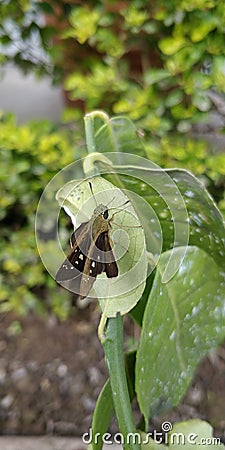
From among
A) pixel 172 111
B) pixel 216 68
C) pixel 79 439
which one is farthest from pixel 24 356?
pixel 216 68

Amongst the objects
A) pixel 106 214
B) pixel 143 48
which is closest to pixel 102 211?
pixel 106 214

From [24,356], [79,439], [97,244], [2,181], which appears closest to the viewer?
[97,244]

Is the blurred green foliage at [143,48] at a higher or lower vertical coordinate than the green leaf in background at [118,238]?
higher

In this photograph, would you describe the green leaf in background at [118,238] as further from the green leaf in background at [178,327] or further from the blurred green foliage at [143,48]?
the blurred green foliage at [143,48]

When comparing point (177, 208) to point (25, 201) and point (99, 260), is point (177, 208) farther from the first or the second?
point (25, 201)

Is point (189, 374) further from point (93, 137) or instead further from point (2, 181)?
point (2, 181)

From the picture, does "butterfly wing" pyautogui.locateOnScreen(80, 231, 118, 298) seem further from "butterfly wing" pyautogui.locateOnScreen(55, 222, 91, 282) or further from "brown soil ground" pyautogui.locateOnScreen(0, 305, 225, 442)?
"brown soil ground" pyautogui.locateOnScreen(0, 305, 225, 442)

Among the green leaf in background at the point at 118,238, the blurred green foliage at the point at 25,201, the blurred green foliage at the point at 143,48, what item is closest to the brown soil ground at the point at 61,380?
the blurred green foliage at the point at 25,201
